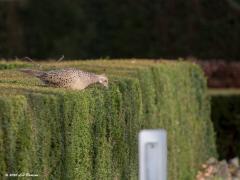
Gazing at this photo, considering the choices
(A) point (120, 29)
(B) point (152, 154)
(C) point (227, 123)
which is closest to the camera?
(B) point (152, 154)

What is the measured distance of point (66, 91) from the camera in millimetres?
7359

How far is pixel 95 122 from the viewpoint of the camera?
791cm

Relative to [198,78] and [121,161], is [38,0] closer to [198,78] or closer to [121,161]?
[198,78]

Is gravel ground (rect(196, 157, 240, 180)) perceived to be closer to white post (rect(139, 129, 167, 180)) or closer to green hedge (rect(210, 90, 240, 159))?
green hedge (rect(210, 90, 240, 159))

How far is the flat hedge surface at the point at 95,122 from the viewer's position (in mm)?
6461

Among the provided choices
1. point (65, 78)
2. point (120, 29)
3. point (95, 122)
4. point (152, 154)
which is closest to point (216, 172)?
point (65, 78)

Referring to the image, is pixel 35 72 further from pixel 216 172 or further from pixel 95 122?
pixel 216 172

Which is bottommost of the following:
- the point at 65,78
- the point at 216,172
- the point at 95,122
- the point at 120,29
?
the point at 216,172

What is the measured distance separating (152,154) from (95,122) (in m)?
2.34

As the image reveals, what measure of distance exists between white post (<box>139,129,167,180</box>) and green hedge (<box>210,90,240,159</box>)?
34.4 ft

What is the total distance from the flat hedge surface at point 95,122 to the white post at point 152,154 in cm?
97

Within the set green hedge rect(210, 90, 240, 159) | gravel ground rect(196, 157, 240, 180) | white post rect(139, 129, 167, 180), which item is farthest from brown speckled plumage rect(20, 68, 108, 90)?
green hedge rect(210, 90, 240, 159)

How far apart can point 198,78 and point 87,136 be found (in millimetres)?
6487

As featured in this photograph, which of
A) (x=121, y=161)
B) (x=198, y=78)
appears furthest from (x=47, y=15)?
(x=121, y=161)
